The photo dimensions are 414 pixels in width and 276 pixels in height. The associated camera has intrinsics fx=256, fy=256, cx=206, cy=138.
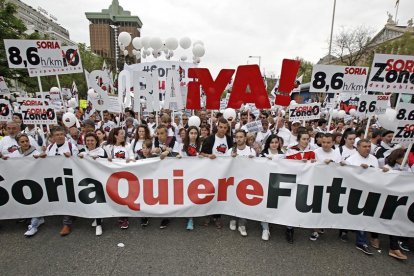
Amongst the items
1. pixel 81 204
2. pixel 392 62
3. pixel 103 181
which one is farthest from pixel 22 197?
pixel 392 62

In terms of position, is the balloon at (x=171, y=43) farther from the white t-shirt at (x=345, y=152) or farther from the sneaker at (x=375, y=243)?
the sneaker at (x=375, y=243)

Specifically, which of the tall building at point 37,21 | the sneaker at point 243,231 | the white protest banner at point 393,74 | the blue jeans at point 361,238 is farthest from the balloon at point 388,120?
the tall building at point 37,21

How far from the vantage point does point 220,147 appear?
15.7 ft

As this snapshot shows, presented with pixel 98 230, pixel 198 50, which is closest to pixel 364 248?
pixel 98 230

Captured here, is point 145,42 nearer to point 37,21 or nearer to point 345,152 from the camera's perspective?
point 345,152

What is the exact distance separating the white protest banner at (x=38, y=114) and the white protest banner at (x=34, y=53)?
2.86 ft

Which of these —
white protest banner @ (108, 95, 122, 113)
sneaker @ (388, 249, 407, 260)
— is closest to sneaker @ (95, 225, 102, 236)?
white protest banner @ (108, 95, 122, 113)

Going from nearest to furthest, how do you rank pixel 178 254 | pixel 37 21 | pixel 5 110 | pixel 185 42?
pixel 178 254 → pixel 5 110 → pixel 185 42 → pixel 37 21

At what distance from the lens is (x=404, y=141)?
4152 mm

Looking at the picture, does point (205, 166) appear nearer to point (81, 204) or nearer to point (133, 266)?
point (133, 266)

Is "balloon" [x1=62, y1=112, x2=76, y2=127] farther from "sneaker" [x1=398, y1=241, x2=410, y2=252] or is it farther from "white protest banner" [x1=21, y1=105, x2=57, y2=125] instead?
"sneaker" [x1=398, y1=241, x2=410, y2=252]

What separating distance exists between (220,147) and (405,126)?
3031 mm

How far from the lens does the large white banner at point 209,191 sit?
154 inches

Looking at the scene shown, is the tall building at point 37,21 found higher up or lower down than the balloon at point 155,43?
higher up
